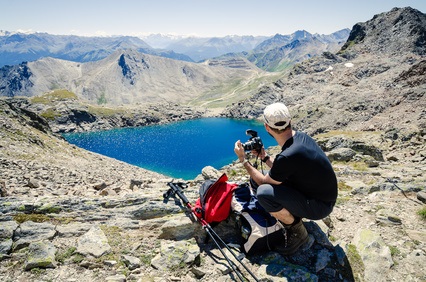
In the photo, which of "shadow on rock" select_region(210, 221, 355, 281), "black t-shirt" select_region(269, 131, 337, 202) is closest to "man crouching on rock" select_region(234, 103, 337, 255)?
"black t-shirt" select_region(269, 131, 337, 202)

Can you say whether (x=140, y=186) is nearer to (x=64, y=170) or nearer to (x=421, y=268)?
(x=64, y=170)

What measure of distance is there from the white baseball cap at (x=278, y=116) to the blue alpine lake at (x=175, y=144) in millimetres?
57123

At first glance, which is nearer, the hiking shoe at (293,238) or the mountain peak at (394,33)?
the hiking shoe at (293,238)

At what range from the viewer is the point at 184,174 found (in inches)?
2586

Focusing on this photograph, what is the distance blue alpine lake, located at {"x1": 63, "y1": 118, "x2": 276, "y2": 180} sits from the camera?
77.3 m

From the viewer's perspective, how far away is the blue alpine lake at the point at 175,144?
254 ft

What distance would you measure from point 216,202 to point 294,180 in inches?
99.3

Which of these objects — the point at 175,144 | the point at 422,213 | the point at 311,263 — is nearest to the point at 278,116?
the point at 311,263

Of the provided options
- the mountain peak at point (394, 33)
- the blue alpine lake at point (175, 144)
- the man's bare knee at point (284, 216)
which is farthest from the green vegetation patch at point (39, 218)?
the mountain peak at point (394, 33)

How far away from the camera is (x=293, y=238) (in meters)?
6.78

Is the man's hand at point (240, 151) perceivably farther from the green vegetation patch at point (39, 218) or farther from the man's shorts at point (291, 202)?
the green vegetation patch at point (39, 218)

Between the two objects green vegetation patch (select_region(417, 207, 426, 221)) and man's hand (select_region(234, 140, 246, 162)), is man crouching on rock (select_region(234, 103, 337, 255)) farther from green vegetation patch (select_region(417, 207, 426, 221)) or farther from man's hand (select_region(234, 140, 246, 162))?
green vegetation patch (select_region(417, 207, 426, 221))

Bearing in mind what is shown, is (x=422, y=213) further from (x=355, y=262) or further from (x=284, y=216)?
(x=284, y=216)

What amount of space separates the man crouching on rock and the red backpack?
133cm
